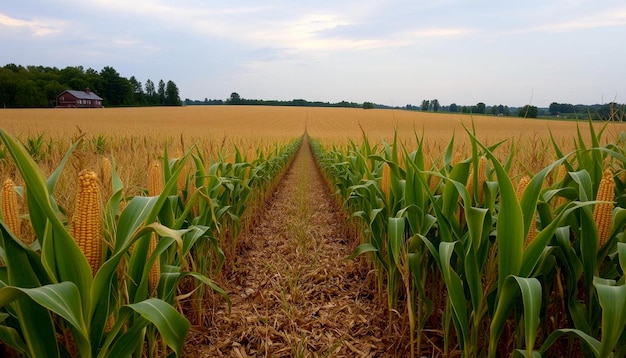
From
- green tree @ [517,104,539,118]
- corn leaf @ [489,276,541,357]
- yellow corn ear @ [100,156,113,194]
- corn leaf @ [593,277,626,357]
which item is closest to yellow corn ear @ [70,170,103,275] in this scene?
yellow corn ear @ [100,156,113,194]

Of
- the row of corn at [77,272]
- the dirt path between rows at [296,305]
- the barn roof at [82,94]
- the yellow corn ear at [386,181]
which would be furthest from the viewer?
the barn roof at [82,94]

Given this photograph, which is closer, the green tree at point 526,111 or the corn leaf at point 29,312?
the corn leaf at point 29,312

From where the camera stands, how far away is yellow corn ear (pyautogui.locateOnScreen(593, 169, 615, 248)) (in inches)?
63.2

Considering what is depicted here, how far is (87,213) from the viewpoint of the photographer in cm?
127

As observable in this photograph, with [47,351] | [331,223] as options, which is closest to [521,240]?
[47,351]

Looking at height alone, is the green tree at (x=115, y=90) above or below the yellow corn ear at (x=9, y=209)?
above

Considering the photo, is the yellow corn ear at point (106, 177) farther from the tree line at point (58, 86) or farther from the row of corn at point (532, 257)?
the tree line at point (58, 86)

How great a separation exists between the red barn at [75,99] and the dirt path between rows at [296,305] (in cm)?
6665

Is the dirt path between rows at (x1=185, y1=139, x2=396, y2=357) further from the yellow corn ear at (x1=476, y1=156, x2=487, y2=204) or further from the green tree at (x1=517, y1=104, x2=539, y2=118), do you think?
the green tree at (x1=517, y1=104, x2=539, y2=118)

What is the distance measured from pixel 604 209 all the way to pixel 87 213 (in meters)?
2.20

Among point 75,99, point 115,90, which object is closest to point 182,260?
point 75,99

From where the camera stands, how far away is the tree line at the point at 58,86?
164 feet

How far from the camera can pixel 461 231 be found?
225cm

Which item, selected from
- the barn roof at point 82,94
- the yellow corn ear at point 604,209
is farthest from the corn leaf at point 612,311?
the barn roof at point 82,94
